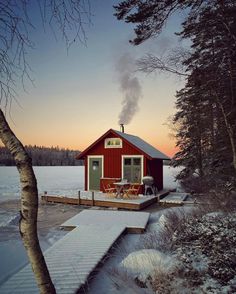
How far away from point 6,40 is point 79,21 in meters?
0.76

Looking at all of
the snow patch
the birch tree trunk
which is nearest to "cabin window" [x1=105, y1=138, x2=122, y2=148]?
the snow patch

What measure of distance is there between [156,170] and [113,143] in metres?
4.10

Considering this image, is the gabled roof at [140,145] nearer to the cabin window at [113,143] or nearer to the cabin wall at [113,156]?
the cabin wall at [113,156]

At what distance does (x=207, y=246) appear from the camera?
17.5 ft

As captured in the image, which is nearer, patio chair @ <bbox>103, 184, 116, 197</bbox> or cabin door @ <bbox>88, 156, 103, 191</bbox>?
patio chair @ <bbox>103, 184, 116, 197</bbox>

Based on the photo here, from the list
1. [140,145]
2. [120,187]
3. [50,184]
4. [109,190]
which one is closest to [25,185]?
[120,187]

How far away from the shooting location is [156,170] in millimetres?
19688

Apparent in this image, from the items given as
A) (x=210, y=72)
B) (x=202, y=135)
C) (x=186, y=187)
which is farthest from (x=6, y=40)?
(x=186, y=187)

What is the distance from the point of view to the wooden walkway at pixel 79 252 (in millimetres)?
4742

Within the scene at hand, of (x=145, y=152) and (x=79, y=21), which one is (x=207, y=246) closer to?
(x=79, y=21)

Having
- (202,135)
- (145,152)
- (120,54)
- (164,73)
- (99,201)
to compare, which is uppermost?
(120,54)

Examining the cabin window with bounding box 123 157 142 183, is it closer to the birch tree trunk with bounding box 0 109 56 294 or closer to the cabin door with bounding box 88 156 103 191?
the cabin door with bounding box 88 156 103 191

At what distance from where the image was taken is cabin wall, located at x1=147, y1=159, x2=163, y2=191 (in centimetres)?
1794

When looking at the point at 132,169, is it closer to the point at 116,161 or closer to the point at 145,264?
the point at 116,161
